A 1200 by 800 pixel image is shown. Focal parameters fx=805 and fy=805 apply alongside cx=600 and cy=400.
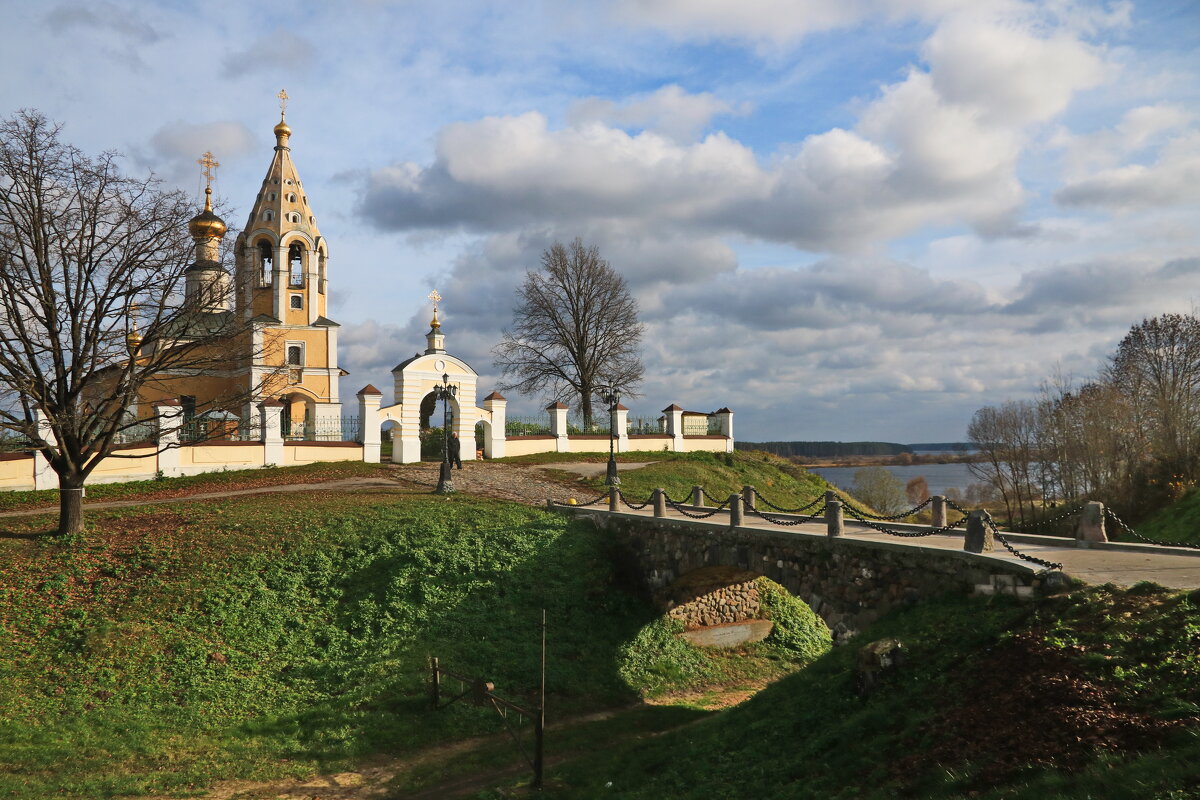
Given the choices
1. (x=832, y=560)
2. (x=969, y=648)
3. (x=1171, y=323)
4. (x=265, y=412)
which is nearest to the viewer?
(x=969, y=648)

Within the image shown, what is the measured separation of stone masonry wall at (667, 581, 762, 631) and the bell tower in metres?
22.5

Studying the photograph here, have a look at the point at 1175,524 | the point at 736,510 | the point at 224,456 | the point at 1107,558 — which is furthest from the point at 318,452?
the point at 1175,524

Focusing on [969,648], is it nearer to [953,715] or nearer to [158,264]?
[953,715]

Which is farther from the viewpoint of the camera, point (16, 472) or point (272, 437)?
point (272, 437)

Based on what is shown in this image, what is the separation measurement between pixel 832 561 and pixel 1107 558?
11.6 feet

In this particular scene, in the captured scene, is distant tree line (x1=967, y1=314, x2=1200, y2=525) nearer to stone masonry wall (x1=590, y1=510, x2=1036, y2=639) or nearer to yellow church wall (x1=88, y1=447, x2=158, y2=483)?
stone masonry wall (x1=590, y1=510, x2=1036, y2=639)

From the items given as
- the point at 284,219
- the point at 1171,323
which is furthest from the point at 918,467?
the point at 284,219

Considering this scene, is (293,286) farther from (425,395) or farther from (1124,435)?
(1124,435)

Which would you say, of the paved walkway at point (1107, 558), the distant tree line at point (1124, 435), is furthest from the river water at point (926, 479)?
the paved walkway at point (1107, 558)

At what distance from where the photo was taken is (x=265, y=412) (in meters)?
27.0

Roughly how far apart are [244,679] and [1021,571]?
11.7m

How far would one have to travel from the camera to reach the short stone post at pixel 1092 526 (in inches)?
452

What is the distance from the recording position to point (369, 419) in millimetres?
29375

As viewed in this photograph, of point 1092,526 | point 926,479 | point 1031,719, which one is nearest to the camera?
point 1031,719
